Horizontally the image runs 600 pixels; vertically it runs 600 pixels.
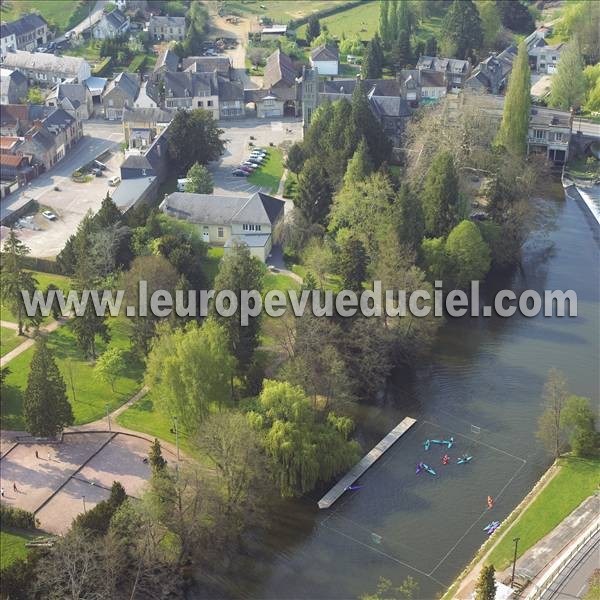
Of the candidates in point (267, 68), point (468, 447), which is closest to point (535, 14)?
point (267, 68)

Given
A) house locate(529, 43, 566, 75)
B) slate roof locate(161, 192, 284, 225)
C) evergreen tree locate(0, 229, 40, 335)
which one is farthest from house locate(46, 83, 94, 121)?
house locate(529, 43, 566, 75)

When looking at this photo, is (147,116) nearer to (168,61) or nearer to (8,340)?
(168,61)

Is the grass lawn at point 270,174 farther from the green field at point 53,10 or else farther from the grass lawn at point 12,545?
the green field at point 53,10

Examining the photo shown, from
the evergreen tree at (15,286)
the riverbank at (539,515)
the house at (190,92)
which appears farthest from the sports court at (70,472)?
the house at (190,92)

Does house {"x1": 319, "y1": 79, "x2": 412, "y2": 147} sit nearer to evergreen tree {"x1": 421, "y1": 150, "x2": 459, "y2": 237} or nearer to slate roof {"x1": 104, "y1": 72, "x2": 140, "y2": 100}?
evergreen tree {"x1": 421, "y1": 150, "x2": 459, "y2": 237}

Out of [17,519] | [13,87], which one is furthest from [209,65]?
[17,519]

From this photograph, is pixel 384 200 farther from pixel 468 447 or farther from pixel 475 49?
pixel 475 49
